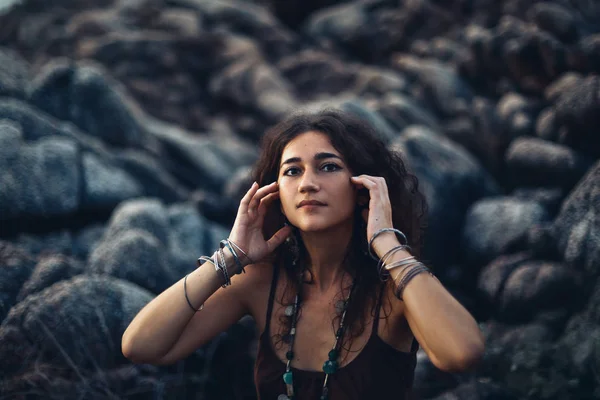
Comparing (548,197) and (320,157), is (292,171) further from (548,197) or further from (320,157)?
(548,197)

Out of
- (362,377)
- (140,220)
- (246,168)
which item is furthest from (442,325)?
(246,168)

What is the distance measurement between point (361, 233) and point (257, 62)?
11.0 m

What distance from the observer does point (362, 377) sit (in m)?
3.01

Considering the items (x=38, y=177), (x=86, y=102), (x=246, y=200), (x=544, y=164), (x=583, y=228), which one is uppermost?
(x=86, y=102)

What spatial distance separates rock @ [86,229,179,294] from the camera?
17.5ft

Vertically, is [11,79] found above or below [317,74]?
below

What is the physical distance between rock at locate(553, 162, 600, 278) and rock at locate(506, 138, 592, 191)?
169 centimetres

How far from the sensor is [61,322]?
171 inches

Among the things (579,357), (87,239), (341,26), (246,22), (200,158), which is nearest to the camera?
(579,357)

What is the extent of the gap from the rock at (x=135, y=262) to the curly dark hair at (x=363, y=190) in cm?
218

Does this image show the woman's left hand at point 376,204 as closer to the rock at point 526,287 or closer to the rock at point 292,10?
the rock at point 526,287

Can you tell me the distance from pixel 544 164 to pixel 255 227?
16.1 feet

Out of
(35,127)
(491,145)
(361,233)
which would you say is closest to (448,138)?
(491,145)

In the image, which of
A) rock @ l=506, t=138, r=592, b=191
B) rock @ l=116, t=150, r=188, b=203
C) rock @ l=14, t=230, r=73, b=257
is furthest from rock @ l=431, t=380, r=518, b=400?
rock @ l=116, t=150, r=188, b=203
